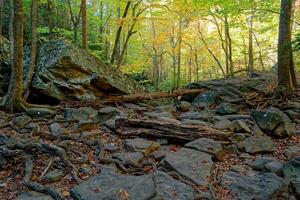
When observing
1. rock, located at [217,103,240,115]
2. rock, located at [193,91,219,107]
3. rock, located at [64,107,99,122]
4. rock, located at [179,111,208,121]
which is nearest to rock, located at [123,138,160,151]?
rock, located at [64,107,99,122]

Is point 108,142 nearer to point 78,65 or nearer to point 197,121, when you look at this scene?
point 197,121

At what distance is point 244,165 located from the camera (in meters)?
6.42

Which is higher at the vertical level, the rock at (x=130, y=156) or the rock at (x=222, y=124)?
the rock at (x=222, y=124)

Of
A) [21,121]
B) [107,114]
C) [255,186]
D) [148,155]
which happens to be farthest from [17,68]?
[255,186]

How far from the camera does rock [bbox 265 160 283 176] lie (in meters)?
5.98

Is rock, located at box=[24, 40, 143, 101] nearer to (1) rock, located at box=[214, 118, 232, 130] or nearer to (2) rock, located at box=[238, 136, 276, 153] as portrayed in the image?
(1) rock, located at box=[214, 118, 232, 130]

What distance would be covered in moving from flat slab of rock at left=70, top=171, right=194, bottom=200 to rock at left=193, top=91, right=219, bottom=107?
19.8 feet

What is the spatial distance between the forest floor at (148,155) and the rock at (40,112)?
1cm

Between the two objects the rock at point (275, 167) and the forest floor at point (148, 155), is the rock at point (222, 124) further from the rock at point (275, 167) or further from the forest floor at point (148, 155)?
the rock at point (275, 167)

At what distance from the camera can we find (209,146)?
21.8ft

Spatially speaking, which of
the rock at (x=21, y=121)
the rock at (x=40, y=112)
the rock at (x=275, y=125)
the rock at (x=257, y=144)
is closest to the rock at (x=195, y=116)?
the rock at (x=275, y=125)

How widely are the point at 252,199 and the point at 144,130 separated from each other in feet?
10.2

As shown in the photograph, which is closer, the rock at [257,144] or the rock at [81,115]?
the rock at [257,144]

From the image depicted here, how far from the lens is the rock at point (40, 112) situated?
866 cm
